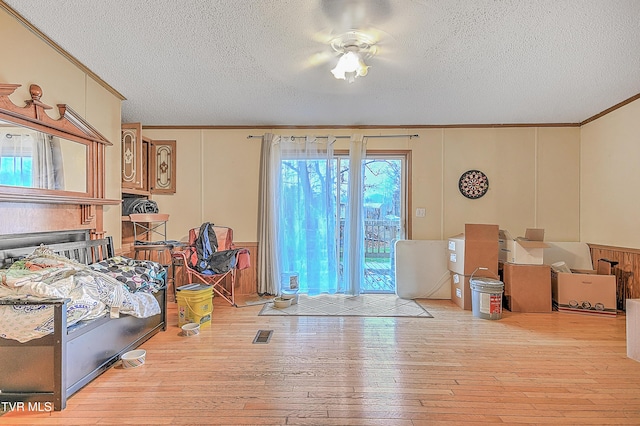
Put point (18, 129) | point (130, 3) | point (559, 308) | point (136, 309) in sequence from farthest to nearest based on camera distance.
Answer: point (559, 308)
point (136, 309)
point (18, 129)
point (130, 3)

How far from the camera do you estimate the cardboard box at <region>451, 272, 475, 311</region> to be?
3568 mm

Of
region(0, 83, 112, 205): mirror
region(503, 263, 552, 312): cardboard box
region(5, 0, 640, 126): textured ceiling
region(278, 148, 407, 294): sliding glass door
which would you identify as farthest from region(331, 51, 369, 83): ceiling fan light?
region(503, 263, 552, 312): cardboard box

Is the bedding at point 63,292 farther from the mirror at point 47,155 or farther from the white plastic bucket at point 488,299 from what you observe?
the white plastic bucket at point 488,299

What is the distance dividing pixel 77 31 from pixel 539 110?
180 inches

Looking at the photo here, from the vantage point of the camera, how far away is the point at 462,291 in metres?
3.62

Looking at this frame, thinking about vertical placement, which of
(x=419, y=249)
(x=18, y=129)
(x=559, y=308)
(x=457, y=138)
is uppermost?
(x=457, y=138)

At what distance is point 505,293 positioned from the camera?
3.60 meters

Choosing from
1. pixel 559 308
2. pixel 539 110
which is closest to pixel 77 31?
pixel 539 110

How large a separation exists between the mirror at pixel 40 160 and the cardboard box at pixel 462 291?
158 inches

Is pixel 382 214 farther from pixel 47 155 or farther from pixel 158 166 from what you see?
pixel 47 155

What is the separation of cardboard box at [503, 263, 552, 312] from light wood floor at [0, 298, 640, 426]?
42 cm

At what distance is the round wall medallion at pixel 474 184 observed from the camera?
4.22 m

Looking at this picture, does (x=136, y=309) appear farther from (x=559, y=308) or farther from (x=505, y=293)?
(x=559, y=308)

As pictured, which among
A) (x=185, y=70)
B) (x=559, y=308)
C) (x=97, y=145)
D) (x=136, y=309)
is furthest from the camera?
(x=559, y=308)
